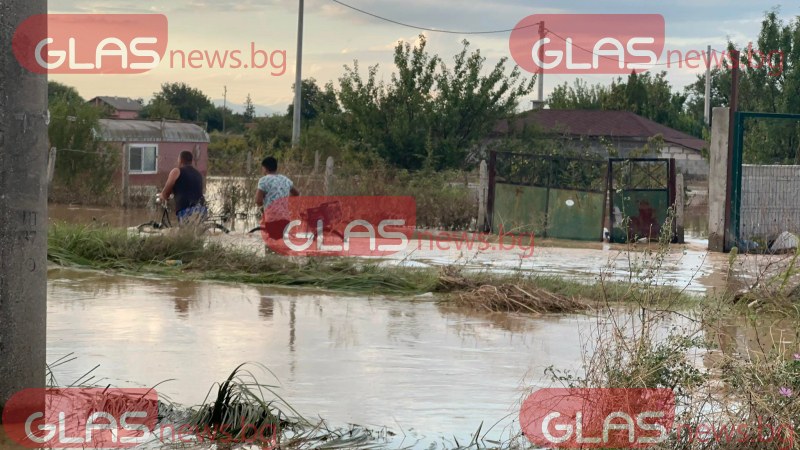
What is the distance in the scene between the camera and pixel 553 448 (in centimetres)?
657

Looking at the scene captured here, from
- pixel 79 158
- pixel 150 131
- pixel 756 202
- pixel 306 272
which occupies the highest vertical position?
pixel 150 131

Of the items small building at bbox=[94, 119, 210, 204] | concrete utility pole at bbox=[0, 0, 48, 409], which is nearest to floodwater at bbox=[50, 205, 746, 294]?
concrete utility pole at bbox=[0, 0, 48, 409]

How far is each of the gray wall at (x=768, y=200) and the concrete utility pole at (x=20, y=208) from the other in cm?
1575

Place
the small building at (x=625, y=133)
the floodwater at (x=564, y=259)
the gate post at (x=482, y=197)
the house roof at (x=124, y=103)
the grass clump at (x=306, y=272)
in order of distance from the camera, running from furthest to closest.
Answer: the house roof at (x=124, y=103) < the small building at (x=625, y=133) < the gate post at (x=482, y=197) < the floodwater at (x=564, y=259) < the grass clump at (x=306, y=272)

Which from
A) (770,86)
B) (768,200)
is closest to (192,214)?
(768,200)

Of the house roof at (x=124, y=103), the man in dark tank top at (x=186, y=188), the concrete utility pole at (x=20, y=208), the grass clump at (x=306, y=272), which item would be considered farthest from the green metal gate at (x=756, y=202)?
the house roof at (x=124, y=103)

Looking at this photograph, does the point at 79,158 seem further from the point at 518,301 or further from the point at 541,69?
the point at 541,69

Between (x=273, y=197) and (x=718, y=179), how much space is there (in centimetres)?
869

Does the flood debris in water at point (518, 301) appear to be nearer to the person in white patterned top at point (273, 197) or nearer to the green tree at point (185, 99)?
the person in white patterned top at point (273, 197)

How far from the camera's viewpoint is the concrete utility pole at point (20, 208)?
6.71 meters

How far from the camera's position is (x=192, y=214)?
15.7m

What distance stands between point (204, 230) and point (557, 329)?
19.6 ft

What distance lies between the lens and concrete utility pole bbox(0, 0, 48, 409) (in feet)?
22.0

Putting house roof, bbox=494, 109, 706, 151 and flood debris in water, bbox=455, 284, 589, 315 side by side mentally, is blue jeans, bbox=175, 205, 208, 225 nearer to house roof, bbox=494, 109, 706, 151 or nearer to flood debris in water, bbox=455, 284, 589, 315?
flood debris in water, bbox=455, 284, 589, 315
